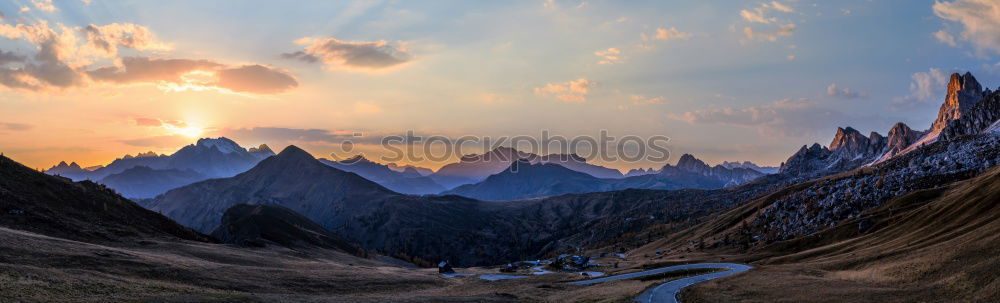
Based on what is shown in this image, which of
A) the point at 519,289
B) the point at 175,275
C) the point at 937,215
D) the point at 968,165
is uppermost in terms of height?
the point at 968,165

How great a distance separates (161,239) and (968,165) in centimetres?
16877

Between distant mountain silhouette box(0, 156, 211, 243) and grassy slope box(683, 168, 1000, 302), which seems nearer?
grassy slope box(683, 168, 1000, 302)

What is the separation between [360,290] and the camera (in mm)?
79625

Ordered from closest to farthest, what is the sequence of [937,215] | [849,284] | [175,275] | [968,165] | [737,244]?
[849,284] → [175,275] → [937,215] → [968,165] → [737,244]

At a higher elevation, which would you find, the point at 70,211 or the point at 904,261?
the point at 70,211

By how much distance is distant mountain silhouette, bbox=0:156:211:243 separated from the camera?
279 ft

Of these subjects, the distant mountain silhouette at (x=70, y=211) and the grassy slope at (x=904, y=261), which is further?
the distant mountain silhouette at (x=70, y=211)

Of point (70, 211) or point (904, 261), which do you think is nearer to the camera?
point (904, 261)

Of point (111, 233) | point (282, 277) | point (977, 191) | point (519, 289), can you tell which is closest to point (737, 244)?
point (977, 191)

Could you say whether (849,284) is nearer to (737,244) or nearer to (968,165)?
(737,244)

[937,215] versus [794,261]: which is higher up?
[937,215]

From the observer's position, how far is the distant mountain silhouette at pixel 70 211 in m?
85.1

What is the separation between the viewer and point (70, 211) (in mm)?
97062

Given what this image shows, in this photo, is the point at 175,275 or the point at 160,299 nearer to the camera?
the point at 160,299
